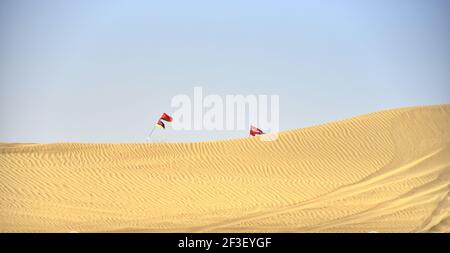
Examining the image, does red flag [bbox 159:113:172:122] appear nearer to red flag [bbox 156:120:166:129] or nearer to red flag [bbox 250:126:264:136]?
red flag [bbox 156:120:166:129]

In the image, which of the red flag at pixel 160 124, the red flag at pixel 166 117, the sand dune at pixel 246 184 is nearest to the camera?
the red flag at pixel 166 117

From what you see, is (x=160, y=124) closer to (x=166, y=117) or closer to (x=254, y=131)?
(x=166, y=117)

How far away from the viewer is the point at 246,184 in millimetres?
12062

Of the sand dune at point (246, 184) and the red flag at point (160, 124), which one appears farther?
the sand dune at point (246, 184)

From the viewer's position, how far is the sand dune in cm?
999

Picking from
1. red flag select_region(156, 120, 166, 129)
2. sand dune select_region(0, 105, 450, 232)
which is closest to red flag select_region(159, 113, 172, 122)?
red flag select_region(156, 120, 166, 129)

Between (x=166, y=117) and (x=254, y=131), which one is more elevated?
(x=254, y=131)

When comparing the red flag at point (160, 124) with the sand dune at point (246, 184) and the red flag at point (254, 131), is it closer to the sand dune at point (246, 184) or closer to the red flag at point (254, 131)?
the red flag at point (254, 131)

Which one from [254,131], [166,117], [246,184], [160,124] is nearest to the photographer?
[166,117]

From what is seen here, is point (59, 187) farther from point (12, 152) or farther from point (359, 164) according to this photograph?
point (359, 164)

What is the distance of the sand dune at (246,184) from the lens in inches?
393

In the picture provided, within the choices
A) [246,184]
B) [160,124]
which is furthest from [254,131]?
[246,184]

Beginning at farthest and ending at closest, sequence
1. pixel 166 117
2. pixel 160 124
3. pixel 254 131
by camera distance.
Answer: pixel 254 131, pixel 160 124, pixel 166 117

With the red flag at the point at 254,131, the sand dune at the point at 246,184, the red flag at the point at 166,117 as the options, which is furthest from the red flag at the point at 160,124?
the sand dune at the point at 246,184
